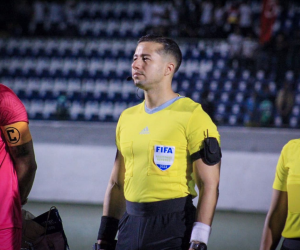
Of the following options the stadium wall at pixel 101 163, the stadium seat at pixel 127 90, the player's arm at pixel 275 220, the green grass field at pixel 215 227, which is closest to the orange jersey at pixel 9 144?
the player's arm at pixel 275 220

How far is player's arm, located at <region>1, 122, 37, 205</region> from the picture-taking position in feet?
8.61

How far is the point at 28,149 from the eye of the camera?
2693 millimetres

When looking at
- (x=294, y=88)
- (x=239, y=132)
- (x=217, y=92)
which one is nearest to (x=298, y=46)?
(x=294, y=88)

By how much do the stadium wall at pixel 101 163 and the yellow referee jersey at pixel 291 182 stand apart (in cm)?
544

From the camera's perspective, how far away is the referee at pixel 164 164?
2412mm

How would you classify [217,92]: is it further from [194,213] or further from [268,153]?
[194,213]

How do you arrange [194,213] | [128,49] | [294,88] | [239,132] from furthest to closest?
[128,49] < [294,88] < [239,132] < [194,213]

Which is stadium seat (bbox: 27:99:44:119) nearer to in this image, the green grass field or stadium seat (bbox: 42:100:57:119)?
stadium seat (bbox: 42:100:57:119)

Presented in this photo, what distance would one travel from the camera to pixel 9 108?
8.55 feet

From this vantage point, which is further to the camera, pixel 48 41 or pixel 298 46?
pixel 48 41

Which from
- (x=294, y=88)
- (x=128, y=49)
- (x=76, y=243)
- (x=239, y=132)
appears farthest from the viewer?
(x=128, y=49)

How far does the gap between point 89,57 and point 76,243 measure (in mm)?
6803

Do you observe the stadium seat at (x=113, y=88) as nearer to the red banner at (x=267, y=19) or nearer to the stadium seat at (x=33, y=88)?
the stadium seat at (x=33, y=88)

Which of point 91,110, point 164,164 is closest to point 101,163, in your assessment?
point 91,110
